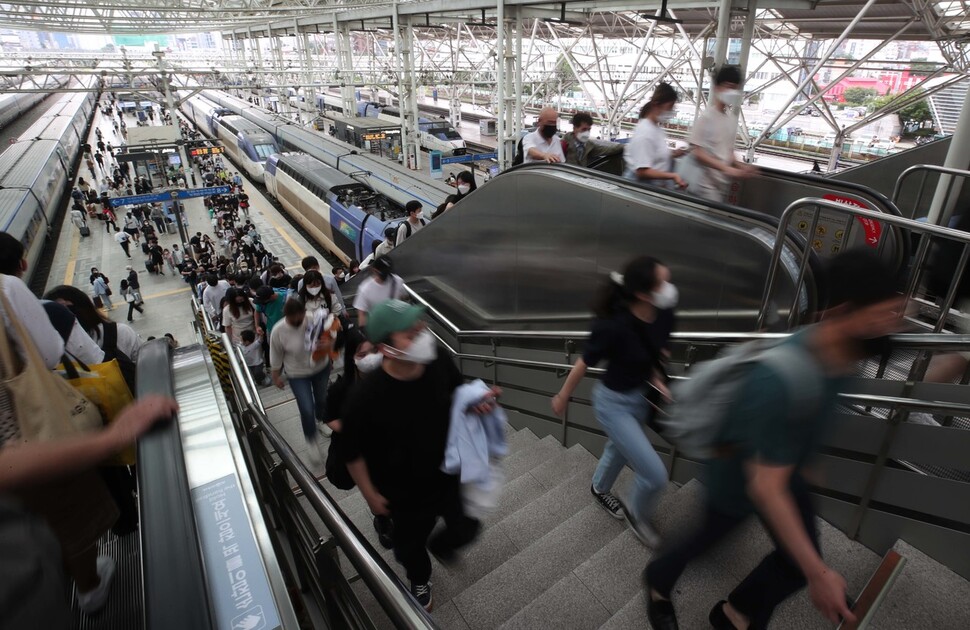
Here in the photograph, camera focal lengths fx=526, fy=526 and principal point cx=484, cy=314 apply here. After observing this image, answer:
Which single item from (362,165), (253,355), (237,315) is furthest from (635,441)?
(362,165)

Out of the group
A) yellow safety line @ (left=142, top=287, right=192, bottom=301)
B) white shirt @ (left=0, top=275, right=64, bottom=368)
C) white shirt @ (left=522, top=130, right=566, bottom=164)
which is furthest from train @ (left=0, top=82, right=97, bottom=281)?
white shirt @ (left=0, top=275, right=64, bottom=368)

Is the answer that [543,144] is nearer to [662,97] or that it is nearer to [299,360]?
[662,97]

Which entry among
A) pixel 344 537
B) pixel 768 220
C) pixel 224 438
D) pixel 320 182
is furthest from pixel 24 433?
pixel 320 182

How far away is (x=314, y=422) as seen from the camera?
4781 mm

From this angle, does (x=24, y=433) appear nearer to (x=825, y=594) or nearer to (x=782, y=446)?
(x=782, y=446)

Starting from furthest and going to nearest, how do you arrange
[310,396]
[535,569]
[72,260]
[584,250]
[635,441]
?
1. [72,260]
2. [584,250]
3. [310,396]
4. [535,569]
5. [635,441]

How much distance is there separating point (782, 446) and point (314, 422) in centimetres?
407

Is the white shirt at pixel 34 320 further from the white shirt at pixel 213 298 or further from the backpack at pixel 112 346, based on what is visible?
the white shirt at pixel 213 298

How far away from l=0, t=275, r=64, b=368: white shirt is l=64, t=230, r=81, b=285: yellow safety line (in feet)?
54.2

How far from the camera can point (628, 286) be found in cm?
261

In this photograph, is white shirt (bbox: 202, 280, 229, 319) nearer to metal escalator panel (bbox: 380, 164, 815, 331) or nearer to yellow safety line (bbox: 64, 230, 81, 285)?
metal escalator panel (bbox: 380, 164, 815, 331)

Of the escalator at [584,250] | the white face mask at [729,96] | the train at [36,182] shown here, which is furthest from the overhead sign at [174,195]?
the white face mask at [729,96]

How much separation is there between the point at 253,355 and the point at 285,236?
44.1 ft

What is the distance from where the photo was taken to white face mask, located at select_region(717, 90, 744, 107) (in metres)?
3.79
